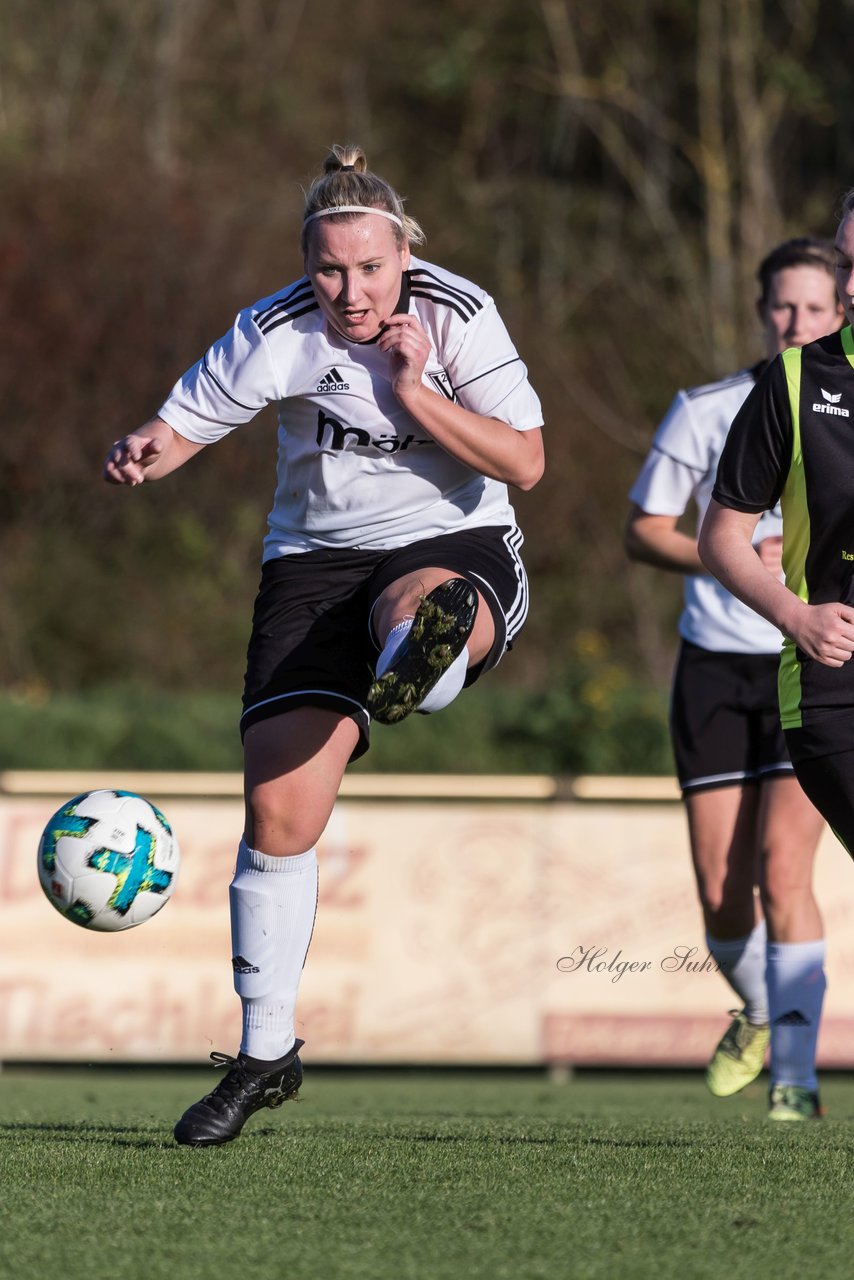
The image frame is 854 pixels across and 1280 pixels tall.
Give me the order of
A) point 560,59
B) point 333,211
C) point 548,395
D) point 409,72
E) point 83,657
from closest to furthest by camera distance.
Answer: point 333,211
point 83,657
point 548,395
point 560,59
point 409,72

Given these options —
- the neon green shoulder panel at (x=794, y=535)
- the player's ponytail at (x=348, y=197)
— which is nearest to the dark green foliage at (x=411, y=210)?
the player's ponytail at (x=348, y=197)

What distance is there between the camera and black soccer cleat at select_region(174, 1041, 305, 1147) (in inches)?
172

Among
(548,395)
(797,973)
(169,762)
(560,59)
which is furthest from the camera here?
(560,59)

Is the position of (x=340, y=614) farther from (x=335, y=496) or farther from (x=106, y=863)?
(x=106, y=863)

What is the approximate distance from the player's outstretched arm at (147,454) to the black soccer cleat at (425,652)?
2.59 feet

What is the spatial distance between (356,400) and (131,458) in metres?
0.60

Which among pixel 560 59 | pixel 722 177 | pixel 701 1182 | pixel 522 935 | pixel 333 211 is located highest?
pixel 560 59

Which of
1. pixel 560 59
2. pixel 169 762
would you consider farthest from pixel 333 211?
pixel 560 59

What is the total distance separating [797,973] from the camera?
5875 millimetres

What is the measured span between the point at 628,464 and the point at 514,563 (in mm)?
15636

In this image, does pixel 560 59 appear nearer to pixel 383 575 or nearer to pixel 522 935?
pixel 522 935

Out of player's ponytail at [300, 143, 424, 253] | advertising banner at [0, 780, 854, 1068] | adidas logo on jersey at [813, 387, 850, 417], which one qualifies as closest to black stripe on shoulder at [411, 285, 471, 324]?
player's ponytail at [300, 143, 424, 253]

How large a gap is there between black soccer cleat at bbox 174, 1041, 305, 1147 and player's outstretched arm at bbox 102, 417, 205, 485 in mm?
1495

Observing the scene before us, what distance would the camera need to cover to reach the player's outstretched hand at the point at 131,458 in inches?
177
